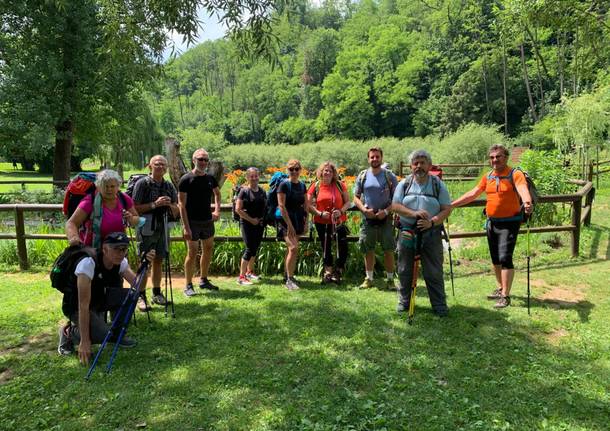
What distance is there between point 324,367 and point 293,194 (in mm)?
2588

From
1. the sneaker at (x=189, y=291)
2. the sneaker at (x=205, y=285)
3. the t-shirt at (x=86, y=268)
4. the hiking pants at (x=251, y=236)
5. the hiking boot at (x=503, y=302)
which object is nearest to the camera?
the t-shirt at (x=86, y=268)

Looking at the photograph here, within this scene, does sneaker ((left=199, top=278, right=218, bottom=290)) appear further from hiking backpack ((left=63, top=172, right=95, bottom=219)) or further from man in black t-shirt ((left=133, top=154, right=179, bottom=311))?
hiking backpack ((left=63, top=172, right=95, bottom=219))

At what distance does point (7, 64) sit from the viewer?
15.9 m

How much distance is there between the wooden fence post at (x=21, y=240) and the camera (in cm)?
689

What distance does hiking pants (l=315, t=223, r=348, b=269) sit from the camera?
6.05 metres

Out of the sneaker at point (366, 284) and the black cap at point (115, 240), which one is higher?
the black cap at point (115, 240)

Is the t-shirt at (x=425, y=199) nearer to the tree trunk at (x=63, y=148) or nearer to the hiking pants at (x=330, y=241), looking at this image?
the hiking pants at (x=330, y=241)

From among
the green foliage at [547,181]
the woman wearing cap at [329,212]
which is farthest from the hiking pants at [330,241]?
the green foliage at [547,181]

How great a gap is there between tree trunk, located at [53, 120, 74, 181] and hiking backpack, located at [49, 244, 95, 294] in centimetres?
1683

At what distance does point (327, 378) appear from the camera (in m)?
3.49

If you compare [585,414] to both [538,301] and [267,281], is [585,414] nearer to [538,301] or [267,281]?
[538,301]

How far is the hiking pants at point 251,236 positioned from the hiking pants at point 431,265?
79.3 inches

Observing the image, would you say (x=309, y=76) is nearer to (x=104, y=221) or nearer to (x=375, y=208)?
(x=375, y=208)

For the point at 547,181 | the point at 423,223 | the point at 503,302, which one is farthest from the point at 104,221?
the point at 547,181
